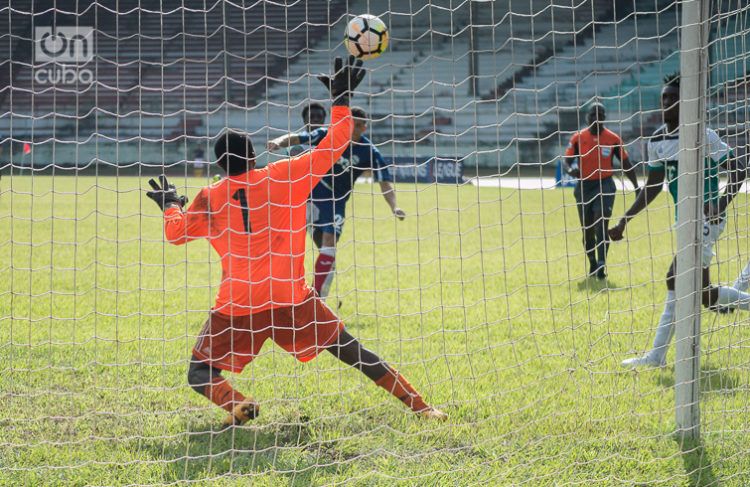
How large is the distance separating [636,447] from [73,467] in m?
2.59

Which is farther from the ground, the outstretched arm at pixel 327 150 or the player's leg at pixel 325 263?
the outstretched arm at pixel 327 150

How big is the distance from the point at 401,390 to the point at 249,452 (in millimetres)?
902

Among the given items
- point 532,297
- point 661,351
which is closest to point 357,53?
point 661,351

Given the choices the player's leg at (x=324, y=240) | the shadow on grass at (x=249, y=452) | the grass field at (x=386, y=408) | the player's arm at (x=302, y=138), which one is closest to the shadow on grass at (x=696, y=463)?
the grass field at (x=386, y=408)

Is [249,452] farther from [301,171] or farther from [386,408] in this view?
[301,171]

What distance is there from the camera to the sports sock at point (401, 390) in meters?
4.27

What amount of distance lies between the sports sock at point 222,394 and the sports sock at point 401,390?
0.77m

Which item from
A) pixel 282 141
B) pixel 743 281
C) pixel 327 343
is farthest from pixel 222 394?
pixel 743 281

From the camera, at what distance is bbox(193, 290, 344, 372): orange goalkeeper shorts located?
4105 millimetres

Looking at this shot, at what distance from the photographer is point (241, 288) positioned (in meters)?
4.09

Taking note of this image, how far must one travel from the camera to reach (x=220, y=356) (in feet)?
13.5

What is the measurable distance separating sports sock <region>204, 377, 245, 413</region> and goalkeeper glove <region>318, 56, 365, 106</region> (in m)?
1.52

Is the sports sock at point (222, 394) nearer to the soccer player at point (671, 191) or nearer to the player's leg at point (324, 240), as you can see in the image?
the soccer player at point (671, 191)

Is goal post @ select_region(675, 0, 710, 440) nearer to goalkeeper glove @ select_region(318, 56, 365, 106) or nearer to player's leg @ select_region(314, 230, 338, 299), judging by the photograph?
goalkeeper glove @ select_region(318, 56, 365, 106)
